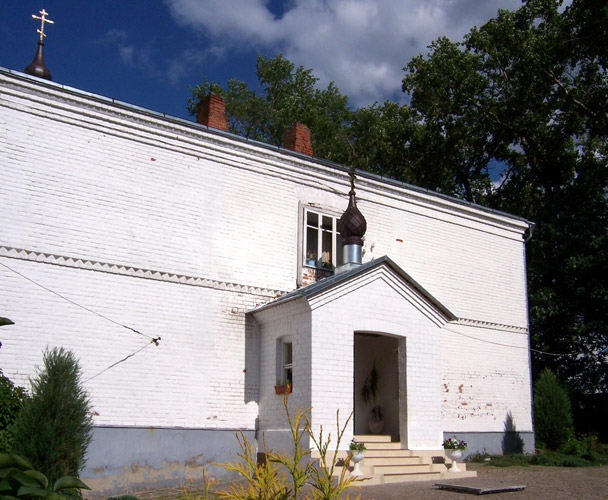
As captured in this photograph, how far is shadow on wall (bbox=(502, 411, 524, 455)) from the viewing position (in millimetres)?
17859

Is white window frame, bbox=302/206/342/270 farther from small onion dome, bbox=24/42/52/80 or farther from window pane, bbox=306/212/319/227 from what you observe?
small onion dome, bbox=24/42/52/80

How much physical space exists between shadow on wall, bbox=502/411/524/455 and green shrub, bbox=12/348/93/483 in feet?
39.6

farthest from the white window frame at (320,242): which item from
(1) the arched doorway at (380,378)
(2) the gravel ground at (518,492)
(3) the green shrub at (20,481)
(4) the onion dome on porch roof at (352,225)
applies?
(3) the green shrub at (20,481)

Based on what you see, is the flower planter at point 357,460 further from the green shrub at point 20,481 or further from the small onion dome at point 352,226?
the green shrub at point 20,481

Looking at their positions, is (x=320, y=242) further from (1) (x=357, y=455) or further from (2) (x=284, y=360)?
(1) (x=357, y=455)

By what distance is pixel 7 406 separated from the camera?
10.4 m

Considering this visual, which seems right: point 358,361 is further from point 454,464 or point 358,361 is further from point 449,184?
point 449,184

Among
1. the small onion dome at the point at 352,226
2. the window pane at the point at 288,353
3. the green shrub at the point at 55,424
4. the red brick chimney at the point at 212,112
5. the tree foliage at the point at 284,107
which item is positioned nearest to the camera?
the green shrub at the point at 55,424

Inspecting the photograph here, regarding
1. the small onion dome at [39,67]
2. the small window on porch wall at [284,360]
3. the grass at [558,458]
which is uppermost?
the small onion dome at [39,67]

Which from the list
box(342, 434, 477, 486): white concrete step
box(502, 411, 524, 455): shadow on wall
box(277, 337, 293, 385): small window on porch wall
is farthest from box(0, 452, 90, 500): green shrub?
box(502, 411, 524, 455): shadow on wall

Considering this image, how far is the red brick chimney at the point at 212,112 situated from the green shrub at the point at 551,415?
12.3m

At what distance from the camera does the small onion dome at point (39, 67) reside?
52.0 ft

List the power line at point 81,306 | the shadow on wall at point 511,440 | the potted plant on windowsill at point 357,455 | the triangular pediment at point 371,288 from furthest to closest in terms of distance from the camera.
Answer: the shadow on wall at point 511,440 → the triangular pediment at point 371,288 → the potted plant on windowsill at point 357,455 → the power line at point 81,306

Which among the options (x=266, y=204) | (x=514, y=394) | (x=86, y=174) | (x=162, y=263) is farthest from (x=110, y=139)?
(x=514, y=394)
